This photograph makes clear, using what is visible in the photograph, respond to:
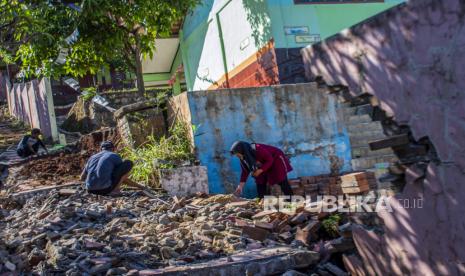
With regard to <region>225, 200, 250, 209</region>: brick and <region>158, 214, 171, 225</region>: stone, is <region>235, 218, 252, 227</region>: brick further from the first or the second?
<region>158, 214, 171, 225</region>: stone

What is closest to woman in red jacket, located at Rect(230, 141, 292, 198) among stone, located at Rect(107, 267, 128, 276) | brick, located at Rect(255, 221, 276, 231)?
brick, located at Rect(255, 221, 276, 231)

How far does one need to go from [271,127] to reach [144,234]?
3.94m

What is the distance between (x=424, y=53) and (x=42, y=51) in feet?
32.0

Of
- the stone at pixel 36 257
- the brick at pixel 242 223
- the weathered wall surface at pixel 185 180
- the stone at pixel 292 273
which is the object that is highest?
the weathered wall surface at pixel 185 180

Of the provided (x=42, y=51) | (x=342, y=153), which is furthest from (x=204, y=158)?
(x=42, y=51)

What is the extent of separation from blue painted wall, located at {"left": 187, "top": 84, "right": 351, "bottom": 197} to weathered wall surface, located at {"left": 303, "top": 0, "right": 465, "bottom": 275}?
4861mm

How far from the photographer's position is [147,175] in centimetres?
808

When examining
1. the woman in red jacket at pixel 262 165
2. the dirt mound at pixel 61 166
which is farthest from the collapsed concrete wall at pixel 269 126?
the dirt mound at pixel 61 166

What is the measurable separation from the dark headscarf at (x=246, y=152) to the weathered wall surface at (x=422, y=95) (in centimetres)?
355

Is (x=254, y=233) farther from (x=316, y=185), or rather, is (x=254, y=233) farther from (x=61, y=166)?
(x=61, y=166)

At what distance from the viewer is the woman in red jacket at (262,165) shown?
7316 millimetres

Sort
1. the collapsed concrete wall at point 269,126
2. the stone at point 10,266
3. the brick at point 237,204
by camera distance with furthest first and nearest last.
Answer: the collapsed concrete wall at point 269,126 → the brick at point 237,204 → the stone at point 10,266

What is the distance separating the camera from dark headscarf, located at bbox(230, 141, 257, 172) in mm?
7225

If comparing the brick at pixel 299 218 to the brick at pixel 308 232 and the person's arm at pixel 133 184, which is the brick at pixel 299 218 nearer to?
the brick at pixel 308 232
